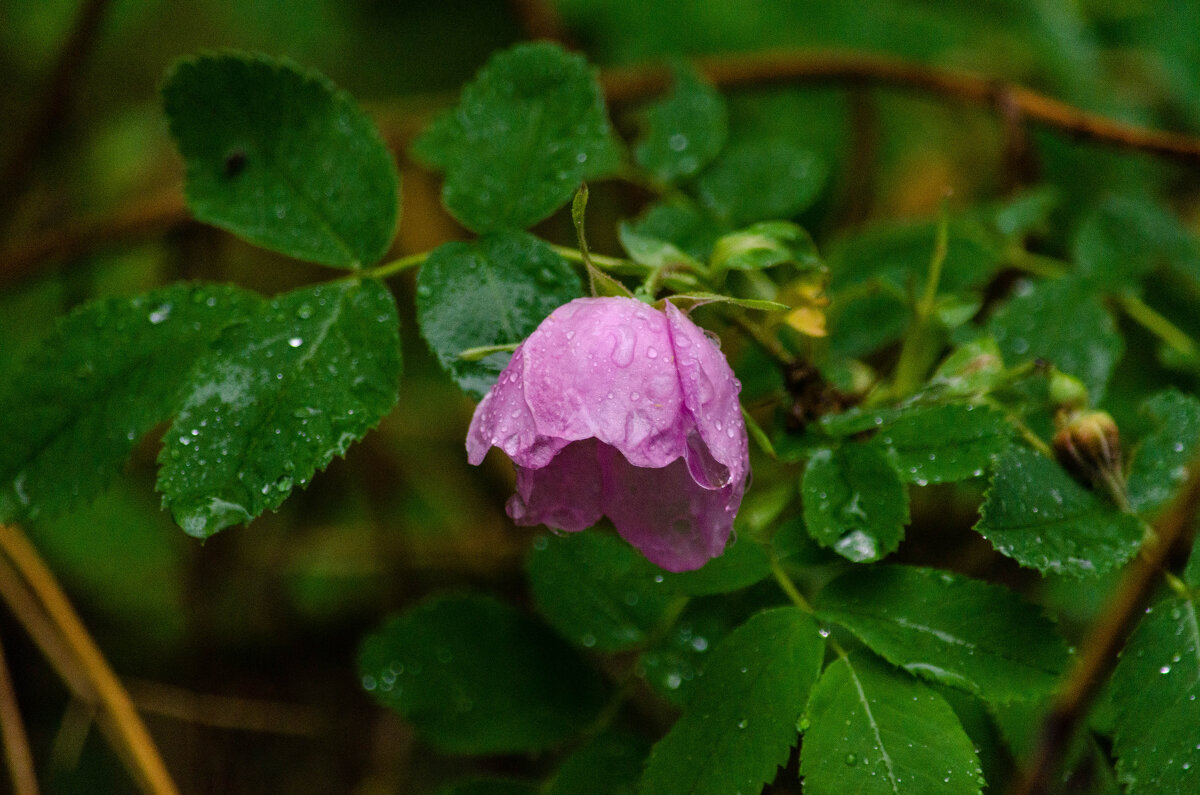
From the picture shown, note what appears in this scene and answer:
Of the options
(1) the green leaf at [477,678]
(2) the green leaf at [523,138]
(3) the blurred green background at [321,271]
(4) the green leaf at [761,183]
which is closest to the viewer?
(2) the green leaf at [523,138]

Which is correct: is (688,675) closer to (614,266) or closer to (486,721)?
(486,721)

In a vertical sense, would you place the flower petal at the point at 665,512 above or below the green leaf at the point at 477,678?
above

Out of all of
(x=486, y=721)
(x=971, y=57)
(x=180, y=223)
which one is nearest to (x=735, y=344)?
(x=486, y=721)

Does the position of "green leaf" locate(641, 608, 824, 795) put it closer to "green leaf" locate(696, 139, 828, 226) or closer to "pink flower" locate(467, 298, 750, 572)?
"pink flower" locate(467, 298, 750, 572)

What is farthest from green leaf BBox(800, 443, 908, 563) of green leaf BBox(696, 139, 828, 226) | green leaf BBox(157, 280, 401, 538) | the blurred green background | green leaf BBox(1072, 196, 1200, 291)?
the blurred green background

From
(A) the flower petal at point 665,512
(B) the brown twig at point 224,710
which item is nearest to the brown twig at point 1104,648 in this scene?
(A) the flower petal at point 665,512

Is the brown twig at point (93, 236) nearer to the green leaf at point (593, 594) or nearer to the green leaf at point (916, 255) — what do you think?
the green leaf at point (593, 594)

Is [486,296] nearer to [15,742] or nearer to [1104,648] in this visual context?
[1104,648]
